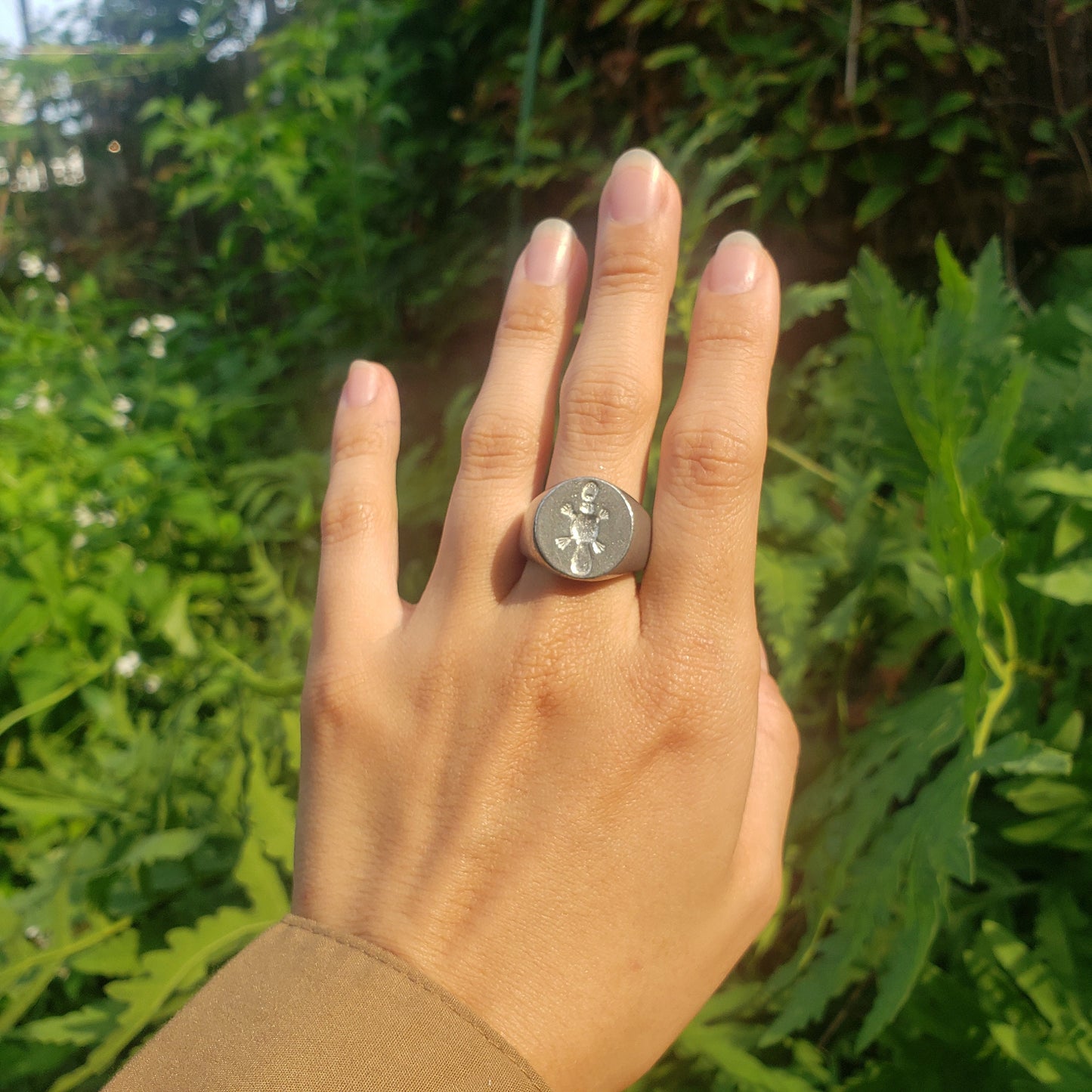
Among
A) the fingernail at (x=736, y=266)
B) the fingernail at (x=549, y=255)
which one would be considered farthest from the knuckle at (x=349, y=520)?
the fingernail at (x=736, y=266)

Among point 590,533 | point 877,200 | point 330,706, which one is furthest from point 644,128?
point 330,706

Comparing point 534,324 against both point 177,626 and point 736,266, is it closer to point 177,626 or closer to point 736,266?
point 736,266

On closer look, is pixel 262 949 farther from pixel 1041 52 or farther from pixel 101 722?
pixel 1041 52

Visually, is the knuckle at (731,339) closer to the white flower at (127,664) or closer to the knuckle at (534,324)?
the knuckle at (534,324)

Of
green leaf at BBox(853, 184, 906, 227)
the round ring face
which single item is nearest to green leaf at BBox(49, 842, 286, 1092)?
the round ring face

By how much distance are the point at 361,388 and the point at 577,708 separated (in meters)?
0.80

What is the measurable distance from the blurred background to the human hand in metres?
0.27

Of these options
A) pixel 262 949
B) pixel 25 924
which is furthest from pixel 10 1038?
pixel 262 949

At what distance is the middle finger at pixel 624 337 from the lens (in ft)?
4.54

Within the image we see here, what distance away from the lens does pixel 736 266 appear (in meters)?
1.37

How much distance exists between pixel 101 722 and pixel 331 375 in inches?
62.1

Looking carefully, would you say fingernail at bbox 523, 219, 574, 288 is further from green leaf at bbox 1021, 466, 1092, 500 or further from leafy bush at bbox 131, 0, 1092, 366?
green leaf at bbox 1021, 466, 1092, 500

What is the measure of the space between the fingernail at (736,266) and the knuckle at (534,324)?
0.30m

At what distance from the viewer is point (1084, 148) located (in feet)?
6.35
